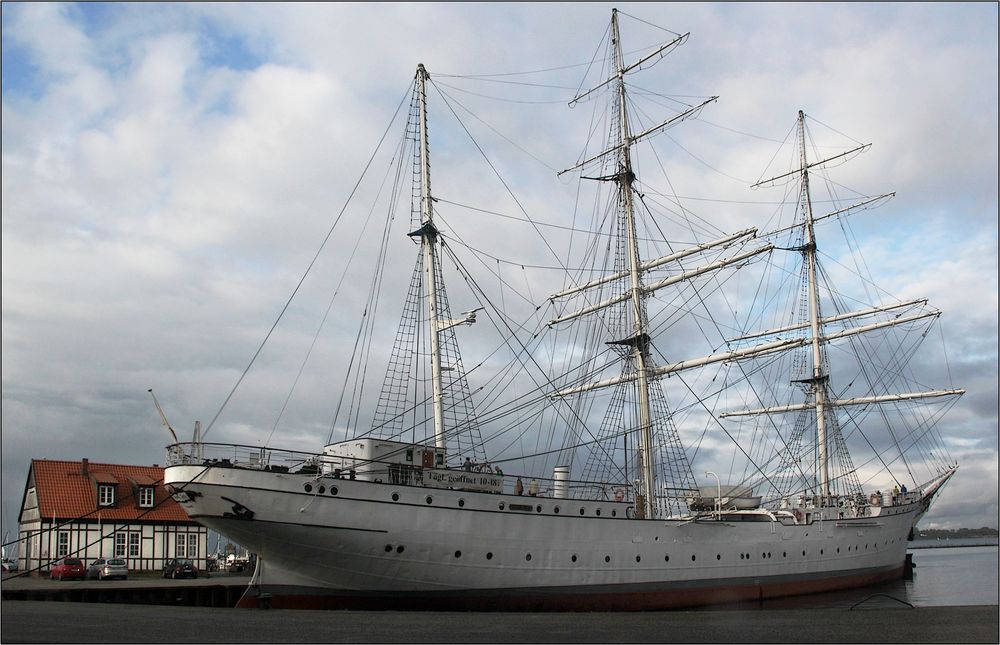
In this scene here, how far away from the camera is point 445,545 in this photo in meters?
25.8

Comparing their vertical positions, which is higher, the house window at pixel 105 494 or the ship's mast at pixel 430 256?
the ship's mast at pixel 430 256

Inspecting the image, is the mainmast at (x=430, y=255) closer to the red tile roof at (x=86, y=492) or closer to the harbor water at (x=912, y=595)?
the harbor water at (x=912, y=595)

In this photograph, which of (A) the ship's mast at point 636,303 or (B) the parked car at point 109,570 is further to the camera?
(B) the parked car at point 109,570

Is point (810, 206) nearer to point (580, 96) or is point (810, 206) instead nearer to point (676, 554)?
point (580, 96)

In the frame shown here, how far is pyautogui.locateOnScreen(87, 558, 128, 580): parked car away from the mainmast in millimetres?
19520

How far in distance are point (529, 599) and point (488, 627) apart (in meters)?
10.6

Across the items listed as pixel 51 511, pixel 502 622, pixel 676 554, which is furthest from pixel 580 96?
pixel 51 511

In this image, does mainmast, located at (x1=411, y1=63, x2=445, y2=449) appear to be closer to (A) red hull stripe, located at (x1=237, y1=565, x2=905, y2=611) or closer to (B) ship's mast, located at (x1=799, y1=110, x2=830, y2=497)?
(A) red hull stripe, located at (x1=237, y1=565, x2=905, y2=611)

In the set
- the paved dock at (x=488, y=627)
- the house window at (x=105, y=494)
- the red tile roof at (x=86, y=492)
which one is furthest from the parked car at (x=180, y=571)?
the paved dock at (x=488, y=627)

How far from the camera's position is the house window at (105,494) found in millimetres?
44812

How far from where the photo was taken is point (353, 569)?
81.6 ft

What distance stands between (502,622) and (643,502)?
18.1m

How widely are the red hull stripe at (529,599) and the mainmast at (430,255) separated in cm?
544

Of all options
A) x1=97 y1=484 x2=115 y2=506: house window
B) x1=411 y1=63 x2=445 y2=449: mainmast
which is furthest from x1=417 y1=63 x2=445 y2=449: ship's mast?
x1=97 y1=484 x2=115 y2=506: house window
